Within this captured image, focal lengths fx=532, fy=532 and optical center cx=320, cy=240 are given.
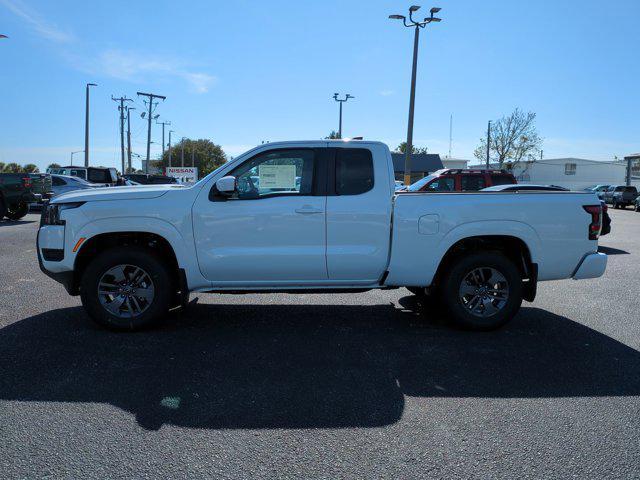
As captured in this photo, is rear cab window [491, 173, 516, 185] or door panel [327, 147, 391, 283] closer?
door panel [327, 147, 391, 283]

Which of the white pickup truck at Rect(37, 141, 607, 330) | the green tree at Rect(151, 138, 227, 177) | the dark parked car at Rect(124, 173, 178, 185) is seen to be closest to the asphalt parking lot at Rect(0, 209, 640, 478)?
the white pickup truck at Rect(37, 141, 607, 330)

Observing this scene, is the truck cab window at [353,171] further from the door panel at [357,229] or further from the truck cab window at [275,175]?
the truck cab window at [275,175]

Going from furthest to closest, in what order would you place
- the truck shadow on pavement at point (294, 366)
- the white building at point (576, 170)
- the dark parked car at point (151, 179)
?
the white building at point (576, 170) < the dark parked car at point (151, 179) < the truck shadow on pavement at point (294, 366)

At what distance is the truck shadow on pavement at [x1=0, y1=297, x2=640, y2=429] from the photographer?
12.4 ft

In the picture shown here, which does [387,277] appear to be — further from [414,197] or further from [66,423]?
[66,423]

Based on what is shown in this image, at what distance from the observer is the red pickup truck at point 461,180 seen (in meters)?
15.2

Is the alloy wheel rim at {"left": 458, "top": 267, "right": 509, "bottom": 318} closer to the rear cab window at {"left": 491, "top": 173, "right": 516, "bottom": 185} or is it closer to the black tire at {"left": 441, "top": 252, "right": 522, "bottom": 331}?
the black tire at {"left": 441, "top": 252, "right": 522, "bottom": 331}

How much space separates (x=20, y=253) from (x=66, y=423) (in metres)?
8.69

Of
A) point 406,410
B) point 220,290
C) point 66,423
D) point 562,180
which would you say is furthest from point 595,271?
point 562,180

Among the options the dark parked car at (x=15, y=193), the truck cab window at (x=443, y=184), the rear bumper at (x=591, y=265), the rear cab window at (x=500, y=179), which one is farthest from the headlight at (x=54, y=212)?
the dark parked car at (x=15, y=193)

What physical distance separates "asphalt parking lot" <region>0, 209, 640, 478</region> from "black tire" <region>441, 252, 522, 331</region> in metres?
0.18

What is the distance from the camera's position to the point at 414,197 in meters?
5.63

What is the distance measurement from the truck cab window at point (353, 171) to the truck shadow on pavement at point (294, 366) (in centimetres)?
153

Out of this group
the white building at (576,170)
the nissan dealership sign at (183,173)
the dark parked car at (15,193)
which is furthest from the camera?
the white building at (576,170)
